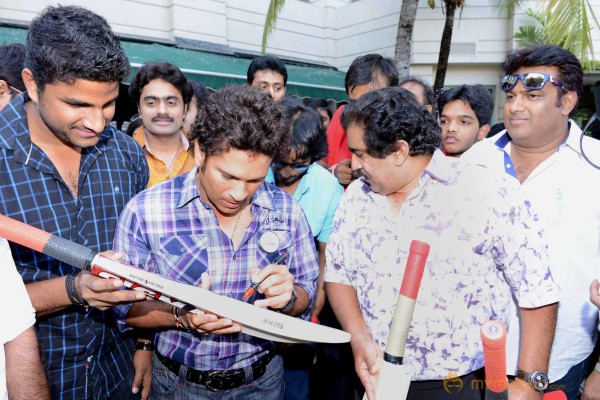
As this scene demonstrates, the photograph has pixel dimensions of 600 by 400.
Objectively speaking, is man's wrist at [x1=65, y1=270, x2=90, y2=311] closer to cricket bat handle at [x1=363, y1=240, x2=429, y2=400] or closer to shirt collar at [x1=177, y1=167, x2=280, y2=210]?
shirt collar at [x1=177, y1=167, x2=280, y2=210]

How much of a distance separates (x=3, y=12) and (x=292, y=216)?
9.44 m

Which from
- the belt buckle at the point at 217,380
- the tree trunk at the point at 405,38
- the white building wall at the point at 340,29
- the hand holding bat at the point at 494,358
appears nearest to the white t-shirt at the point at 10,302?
the belt buckle at the point at 217,380

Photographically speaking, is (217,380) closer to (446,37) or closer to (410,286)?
(410,286)

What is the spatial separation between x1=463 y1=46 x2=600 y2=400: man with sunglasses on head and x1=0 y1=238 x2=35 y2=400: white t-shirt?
6.28ft

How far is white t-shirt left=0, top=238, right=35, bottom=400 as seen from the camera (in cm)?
130

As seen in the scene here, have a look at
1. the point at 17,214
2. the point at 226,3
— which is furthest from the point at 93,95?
the point at 226,3

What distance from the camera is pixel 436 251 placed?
1.80 meters

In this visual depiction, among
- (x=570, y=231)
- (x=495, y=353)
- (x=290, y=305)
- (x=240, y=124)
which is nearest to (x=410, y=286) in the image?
(x=495, y=353)

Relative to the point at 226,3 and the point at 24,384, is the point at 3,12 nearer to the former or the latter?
the point at 226,3

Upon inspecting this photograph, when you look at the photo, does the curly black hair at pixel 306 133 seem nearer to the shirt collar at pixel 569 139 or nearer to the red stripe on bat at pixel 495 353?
the shirt collar at pixel 569 139

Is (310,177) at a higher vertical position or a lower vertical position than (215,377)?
higher

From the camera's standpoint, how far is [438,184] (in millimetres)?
1849

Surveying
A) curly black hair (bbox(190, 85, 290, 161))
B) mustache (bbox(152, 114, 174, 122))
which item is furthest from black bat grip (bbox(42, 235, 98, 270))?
mustache (bbox(152, 114, 174, 122))

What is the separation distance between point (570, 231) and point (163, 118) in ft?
8.67
